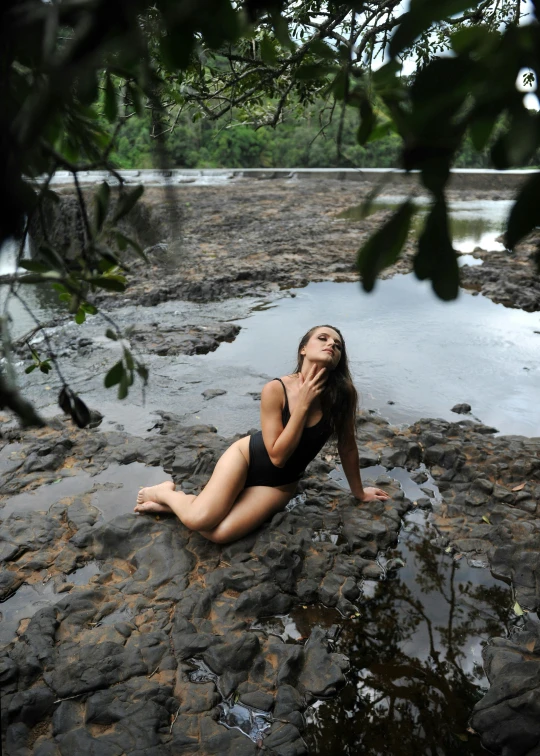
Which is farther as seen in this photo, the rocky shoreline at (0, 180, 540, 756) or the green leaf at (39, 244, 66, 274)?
the rocky shoreline at (0, 180, 540, 756)

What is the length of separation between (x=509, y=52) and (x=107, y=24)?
415mm

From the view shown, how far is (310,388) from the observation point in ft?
9.09

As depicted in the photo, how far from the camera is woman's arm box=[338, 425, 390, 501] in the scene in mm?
3021

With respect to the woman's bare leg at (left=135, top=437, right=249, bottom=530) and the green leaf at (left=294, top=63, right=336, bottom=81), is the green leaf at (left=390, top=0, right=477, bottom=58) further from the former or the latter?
the woman's bare leg at (left=135, top=437, right=249, bottom=530)

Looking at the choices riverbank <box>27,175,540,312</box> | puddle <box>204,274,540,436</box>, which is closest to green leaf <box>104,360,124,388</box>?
puddle <box>204,274,540,436</box>

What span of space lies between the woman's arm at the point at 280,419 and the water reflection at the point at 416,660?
2.39ft

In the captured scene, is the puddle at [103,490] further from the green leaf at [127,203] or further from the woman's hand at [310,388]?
the green leaf at [127,203]

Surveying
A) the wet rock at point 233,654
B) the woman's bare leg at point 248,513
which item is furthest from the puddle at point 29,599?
the wet rock at point 233,654

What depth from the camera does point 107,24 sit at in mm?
610

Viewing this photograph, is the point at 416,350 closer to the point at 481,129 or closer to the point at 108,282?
the point at 108,282

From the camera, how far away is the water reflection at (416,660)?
2.01 m

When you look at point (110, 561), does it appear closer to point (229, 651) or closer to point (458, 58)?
point (229, 651)

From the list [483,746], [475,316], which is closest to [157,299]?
[475,316]

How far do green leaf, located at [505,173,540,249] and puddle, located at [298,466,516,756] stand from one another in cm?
187
